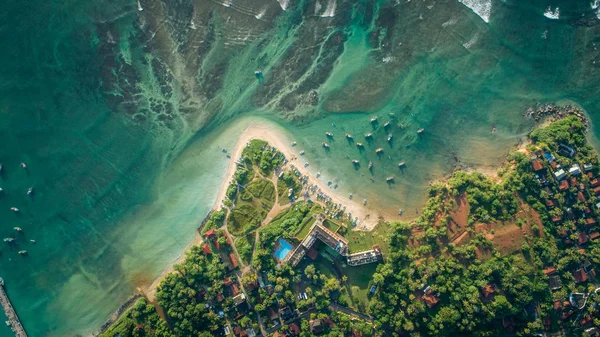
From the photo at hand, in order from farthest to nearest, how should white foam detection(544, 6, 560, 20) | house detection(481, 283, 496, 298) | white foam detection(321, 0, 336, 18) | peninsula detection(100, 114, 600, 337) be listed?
white foam detection(321, 0, 336, 18), white foam detection(544, 6, 560, 20), peninsula detection(100, 114, 600, 337), house detection(481, 283, 496, 298)

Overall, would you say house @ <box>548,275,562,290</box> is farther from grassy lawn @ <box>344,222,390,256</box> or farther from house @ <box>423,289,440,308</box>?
grassy lawn @ <box>344,222,390,256</box>

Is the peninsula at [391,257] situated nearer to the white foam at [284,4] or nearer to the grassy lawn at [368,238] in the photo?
the grassy lawn at [368,238]

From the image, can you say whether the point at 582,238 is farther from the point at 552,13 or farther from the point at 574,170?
the point at 552,13

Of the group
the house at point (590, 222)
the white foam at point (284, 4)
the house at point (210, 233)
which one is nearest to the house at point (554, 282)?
the house at point (590, 222)

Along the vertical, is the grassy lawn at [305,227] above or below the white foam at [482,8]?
below

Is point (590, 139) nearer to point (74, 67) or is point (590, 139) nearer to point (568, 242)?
point (568, 242)

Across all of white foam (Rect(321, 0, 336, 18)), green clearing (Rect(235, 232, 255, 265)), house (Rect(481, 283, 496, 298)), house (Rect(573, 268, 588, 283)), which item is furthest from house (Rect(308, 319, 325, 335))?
white foam (Rect(321, 0, 336, 18))

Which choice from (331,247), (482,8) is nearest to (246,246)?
(331,247)
